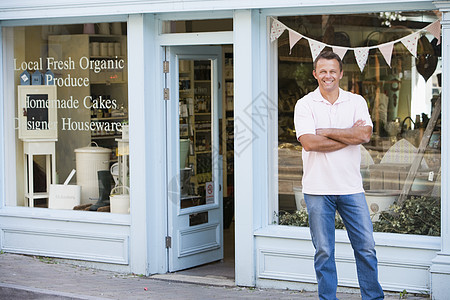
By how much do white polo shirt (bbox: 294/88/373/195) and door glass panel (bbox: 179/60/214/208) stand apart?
8.67ft

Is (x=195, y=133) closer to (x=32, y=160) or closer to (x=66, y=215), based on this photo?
(x=66, y=215)

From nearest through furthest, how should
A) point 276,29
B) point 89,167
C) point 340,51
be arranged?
1. point 340,51
2. point 276,29
3. point 89,167

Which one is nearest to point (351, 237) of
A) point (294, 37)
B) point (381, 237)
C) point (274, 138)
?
point (381, 237)

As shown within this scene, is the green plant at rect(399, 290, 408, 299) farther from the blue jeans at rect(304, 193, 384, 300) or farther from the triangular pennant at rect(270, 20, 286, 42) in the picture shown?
the triangular pennant at rect(270, 20, 286, 42)

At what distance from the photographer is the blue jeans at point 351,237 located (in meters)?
5.79

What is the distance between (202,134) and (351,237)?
3.16 metres

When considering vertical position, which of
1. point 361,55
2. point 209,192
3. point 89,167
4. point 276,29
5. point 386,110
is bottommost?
point 209,192

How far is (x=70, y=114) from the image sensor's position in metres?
8.91

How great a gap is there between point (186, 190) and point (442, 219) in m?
2.95

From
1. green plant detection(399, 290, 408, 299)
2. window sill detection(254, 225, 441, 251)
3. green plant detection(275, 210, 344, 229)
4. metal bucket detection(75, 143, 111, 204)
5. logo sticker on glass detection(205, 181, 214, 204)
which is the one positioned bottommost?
green plant detection(399, 290, 408, 299)

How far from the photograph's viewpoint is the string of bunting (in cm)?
702

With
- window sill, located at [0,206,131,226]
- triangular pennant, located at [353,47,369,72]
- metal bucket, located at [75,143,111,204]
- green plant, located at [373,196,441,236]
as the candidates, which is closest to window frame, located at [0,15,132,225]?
window sill, located at [0,206,131,226]

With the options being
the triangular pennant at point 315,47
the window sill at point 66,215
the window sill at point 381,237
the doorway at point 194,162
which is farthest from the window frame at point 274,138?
the window sill at point 66,215

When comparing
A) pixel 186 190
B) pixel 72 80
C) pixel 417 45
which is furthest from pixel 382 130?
pixel 72 80
